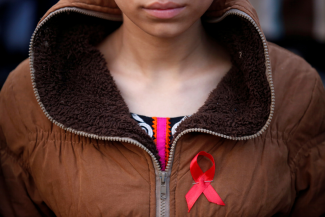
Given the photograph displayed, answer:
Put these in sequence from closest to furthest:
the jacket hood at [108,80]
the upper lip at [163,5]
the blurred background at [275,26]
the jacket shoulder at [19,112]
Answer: the upper lip at [163,5], the jacket hood at [108,80], the jacket shoulder at [19,112], the blurred background at [275,26]

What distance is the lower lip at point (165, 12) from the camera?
0.94m

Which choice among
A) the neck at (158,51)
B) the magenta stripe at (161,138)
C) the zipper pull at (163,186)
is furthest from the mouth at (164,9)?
the zipper pull at (163,186)

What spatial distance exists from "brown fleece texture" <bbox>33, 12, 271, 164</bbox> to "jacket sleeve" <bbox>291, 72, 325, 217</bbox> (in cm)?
21

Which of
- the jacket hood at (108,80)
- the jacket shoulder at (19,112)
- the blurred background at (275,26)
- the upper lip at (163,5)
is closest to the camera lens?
the upper lip at (163,5)

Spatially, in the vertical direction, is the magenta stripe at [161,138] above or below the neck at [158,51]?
below

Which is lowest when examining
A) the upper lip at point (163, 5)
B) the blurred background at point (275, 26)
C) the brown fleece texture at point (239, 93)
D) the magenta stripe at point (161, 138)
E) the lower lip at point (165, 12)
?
the blurred background at point (275, 26)

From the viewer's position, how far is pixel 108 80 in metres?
1.14

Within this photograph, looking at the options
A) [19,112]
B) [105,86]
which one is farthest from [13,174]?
[105,86]

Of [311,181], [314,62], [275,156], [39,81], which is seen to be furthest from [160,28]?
[314,62]

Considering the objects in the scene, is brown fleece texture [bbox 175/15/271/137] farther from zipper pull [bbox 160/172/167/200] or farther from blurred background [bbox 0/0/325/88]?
blurred background [bbox 0/0/325/88]

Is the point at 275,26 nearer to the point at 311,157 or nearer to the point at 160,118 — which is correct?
Answer: the point at 311,157

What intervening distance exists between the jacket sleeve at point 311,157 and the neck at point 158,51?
0.40 metres

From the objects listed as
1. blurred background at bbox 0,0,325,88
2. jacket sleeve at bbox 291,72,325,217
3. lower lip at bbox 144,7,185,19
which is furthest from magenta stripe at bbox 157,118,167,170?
blurred background at bbox 0,0,325,88

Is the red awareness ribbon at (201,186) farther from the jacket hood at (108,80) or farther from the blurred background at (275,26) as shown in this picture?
the blurred background at (275,26)
